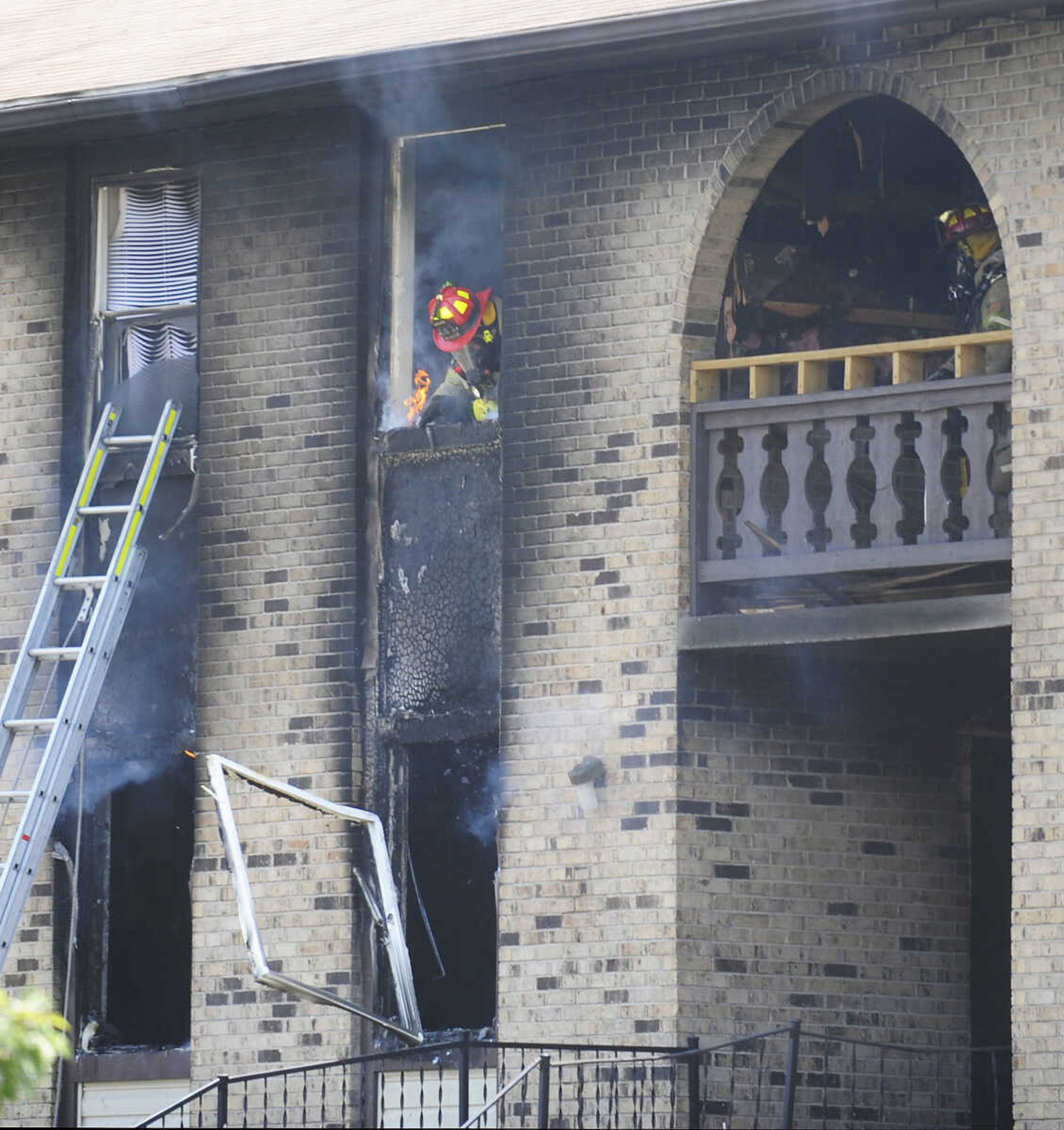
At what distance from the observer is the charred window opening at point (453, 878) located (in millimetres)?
16281

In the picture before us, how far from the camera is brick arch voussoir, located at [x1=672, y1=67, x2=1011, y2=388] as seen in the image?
50.7ft

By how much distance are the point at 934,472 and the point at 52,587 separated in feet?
16.3

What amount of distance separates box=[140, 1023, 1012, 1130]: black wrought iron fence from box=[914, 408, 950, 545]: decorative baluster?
2.52m

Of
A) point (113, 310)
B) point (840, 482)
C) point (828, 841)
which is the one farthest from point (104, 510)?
point (828, 841)

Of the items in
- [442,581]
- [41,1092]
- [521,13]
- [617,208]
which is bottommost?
[41,1092]

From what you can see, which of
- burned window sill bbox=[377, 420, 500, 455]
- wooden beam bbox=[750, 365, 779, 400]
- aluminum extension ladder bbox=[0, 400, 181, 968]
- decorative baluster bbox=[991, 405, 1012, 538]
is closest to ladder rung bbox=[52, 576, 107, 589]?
aluminum extension ladder bbox=[0, 400, 181, 968]

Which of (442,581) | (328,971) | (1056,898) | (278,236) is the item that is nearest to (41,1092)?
(328,971)

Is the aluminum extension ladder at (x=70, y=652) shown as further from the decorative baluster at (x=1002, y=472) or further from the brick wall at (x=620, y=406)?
the decorative baluster at (x=1002, y=472)

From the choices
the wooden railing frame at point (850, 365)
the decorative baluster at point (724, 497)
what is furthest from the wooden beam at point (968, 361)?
the decorative baluster at point (724, 497)

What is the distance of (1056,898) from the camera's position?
46.0 feet

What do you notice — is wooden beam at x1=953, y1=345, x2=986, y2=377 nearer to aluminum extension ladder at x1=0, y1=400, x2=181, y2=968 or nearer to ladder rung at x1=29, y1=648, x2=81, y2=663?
aluminum extension ladder at x1=0, y1=400, x2=181, y2=968

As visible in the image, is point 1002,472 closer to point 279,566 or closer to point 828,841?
point 828,841

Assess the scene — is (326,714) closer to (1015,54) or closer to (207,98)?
(207,98)

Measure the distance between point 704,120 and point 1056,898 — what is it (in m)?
4.53
